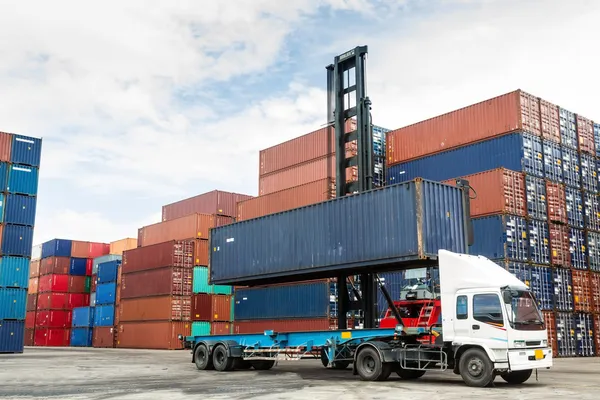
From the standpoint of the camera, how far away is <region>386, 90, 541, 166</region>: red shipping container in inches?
1188

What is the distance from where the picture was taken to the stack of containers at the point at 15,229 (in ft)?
115

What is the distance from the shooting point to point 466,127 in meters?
32.2

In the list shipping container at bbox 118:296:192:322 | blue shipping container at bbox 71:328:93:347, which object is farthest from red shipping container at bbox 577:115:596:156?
blue shipping container at bbox 71:328:93:347

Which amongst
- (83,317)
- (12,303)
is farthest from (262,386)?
(83,317)

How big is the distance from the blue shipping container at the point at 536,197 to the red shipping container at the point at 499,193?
0.33 meters

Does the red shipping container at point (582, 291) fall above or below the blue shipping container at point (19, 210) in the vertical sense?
below

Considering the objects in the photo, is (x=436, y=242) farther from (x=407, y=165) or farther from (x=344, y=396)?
(x=407, y=165)

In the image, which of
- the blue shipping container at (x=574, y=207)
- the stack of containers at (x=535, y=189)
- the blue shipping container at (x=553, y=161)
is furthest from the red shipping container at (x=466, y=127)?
the blue shipping container at (x=574, y=207)

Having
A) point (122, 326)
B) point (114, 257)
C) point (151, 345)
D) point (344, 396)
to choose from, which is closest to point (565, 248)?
point (344, 396)

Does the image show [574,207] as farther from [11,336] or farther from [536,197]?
[11,336]

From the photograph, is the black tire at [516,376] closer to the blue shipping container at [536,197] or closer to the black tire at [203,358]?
the black tire at [203,358]

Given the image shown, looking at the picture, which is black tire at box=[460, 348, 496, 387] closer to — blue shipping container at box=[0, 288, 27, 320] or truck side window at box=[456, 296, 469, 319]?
truck side window at box=[456, 296, 469, 319]

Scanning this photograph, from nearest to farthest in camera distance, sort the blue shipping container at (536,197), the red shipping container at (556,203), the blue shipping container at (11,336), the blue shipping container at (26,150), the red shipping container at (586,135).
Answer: the blue shipping container at (536,197)
the red shipping container at (556,203)
the red shipping container at (586,135)
the blue shipping container at (11,336)
the blue shipping container at (26,150)

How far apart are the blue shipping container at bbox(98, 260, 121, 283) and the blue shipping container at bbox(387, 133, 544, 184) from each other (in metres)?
30.4
